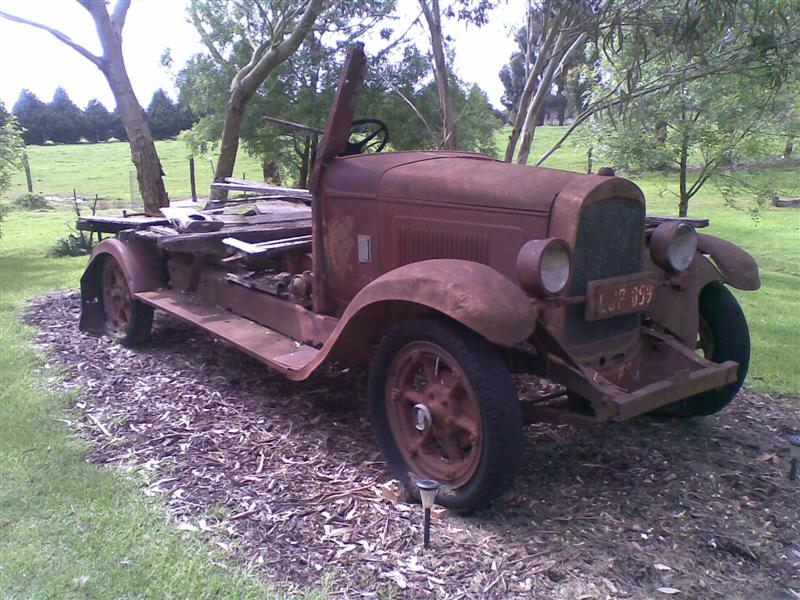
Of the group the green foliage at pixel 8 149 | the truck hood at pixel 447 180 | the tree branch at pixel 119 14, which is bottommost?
the truck hood at pixel 447 180

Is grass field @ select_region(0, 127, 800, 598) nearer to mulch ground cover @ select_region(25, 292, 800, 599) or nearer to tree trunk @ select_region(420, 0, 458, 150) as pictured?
mulch ground cover @ select_region(25, 292, 800, 599)

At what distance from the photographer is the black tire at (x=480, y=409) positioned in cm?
296

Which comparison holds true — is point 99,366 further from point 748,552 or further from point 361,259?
point 748,552

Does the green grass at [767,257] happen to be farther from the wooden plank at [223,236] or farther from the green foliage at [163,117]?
the green foliage at [163,117]

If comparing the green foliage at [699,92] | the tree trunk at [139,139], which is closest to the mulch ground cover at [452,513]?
the tree trunk at [139,139]

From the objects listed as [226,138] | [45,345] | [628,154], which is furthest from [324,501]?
[628,154]

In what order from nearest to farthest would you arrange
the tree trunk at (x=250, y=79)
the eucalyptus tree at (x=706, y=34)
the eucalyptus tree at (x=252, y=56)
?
the eucalyptus tree at (x=706, y=34) → the tree trunk at (x=250, y=79) → the eucalyptus tree at (x=252, y=56)

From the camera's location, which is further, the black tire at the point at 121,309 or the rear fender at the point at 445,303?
the black tire at the point at 121,309

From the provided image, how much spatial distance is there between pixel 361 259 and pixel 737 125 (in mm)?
9058

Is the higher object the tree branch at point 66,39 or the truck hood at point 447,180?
the tree branch at point 66,39

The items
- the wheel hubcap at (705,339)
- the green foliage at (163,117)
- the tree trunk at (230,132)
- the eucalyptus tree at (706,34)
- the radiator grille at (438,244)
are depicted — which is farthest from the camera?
the green foliage at (163,117)

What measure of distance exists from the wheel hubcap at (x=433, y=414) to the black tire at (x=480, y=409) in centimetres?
1

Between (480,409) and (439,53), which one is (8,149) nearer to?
(439,53)

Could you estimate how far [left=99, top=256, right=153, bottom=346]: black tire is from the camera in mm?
5797
